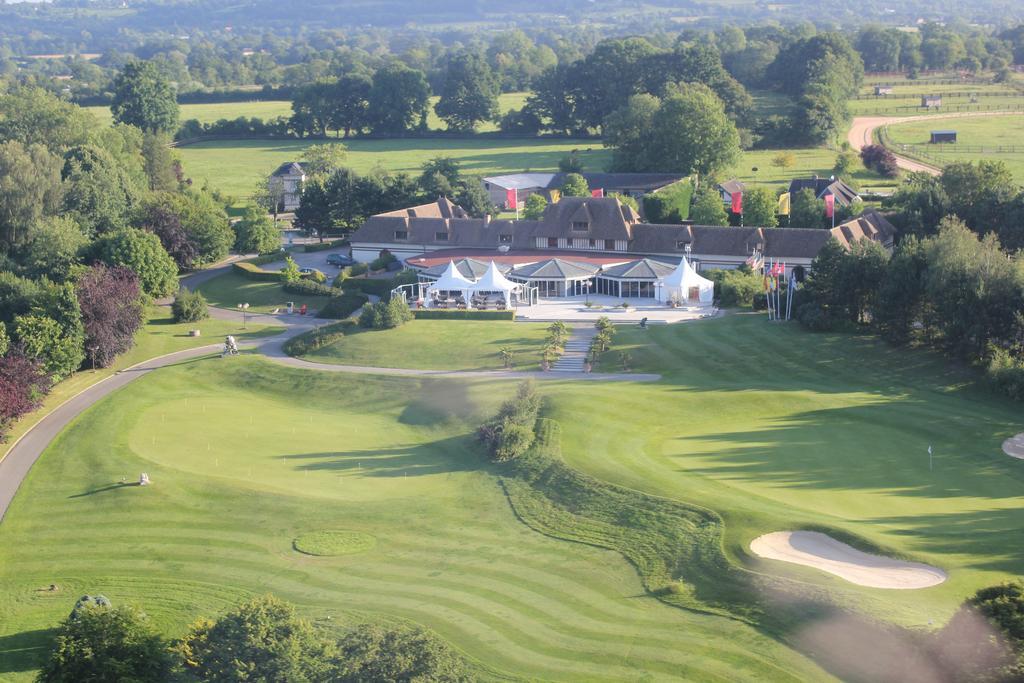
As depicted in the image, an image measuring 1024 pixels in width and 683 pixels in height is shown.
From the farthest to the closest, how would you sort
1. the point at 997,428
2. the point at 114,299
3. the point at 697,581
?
the point at 114,299 → the point at 997,428 → the point at 697,581

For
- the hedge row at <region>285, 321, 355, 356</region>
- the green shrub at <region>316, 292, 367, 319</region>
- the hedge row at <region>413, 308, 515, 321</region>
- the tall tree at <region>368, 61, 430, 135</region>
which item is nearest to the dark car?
the green shrub at <region>316, 292, 367, 319</region>

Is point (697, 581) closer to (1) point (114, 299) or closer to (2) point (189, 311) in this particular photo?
(1) point (114, 299)

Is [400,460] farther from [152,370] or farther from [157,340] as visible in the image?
[157,340]

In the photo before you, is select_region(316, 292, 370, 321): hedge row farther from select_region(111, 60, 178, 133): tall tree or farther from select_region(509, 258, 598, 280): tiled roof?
select_region(111, 60, 178, 133): tall tree

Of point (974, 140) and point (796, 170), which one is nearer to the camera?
point (796, 170)

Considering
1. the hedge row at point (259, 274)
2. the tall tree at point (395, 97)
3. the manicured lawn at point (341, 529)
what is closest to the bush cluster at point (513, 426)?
the manicured lawn at point (341, 529)

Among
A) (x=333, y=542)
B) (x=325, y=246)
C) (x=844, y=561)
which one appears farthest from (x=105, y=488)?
(x=325, y=246)

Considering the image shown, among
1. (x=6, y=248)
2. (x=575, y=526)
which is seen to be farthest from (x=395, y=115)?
(x=575, y=526)
